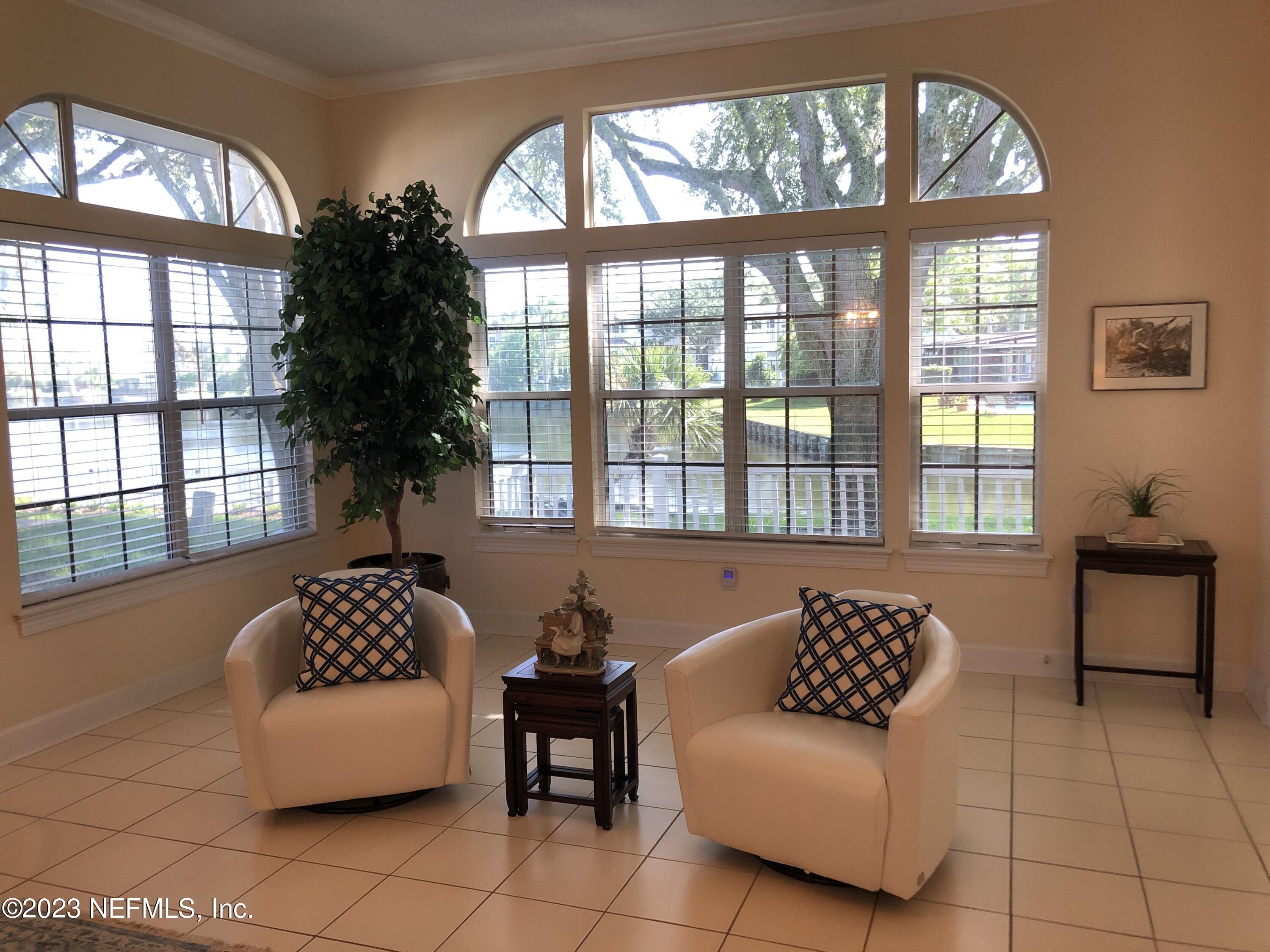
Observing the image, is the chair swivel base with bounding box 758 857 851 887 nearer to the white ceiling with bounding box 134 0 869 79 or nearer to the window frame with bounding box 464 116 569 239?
the window frame with bounding box 464 116 569 239

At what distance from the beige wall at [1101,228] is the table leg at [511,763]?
2.22 metres

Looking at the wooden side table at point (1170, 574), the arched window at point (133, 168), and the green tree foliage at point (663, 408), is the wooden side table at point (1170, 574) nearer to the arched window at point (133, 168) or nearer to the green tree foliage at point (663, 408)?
the green tree foliage at point (663, 408)

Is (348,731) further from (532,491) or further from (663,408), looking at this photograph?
(663,408)

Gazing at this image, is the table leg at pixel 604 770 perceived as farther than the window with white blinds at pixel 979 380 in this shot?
No

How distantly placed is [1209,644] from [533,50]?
4.49 metres

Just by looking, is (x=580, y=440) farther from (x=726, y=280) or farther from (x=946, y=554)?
(x=946, y=554)

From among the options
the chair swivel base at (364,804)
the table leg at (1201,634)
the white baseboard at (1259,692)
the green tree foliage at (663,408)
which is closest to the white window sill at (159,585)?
the chair swivel base at (364,804)

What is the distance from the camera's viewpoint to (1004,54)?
4551 millimetres

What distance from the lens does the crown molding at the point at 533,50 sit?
4535 millimetres

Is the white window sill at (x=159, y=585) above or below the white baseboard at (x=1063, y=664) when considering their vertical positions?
above

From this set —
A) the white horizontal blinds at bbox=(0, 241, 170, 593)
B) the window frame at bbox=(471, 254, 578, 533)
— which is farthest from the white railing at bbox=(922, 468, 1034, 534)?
the white horizontal blinds at bbox=(0, 241, 170, 593)

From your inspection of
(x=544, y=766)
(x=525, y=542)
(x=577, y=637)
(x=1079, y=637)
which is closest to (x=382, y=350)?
(x=525, y=542)

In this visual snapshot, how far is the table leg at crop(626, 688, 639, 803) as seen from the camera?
134 inches

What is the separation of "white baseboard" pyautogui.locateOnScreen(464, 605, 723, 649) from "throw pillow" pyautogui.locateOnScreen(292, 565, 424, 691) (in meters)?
2.03
